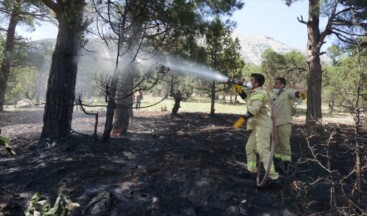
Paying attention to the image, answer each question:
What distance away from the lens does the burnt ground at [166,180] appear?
4.33 meters

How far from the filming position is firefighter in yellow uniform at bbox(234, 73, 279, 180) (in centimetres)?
531

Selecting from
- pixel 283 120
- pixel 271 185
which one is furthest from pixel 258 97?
pixel 283 120

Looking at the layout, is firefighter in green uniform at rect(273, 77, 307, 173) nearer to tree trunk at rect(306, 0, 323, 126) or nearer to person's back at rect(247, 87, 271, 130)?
person's back at rect(247, 87, 271, 130)

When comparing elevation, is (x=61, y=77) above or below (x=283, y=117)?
above

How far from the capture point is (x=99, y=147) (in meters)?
7.16

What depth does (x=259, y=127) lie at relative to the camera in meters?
5.50

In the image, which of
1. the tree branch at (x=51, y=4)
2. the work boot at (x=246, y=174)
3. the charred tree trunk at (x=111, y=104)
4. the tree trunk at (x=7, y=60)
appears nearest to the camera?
the work boot at (x=246, y=174)

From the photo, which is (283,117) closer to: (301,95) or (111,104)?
(301,95)

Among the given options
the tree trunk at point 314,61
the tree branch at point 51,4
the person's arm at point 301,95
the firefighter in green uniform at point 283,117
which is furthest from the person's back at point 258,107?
the tree trunk at point 314,61

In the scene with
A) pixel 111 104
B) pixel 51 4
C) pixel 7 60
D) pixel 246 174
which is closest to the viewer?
pixel 246 174

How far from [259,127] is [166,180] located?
1.64 metres

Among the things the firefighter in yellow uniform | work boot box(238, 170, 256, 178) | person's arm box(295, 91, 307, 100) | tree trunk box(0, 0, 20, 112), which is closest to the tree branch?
the firefighter in yellow uniform

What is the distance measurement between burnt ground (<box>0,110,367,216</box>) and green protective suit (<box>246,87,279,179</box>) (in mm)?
384

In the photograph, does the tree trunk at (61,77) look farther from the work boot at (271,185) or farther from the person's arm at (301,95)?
the person's arm at (301,95)
